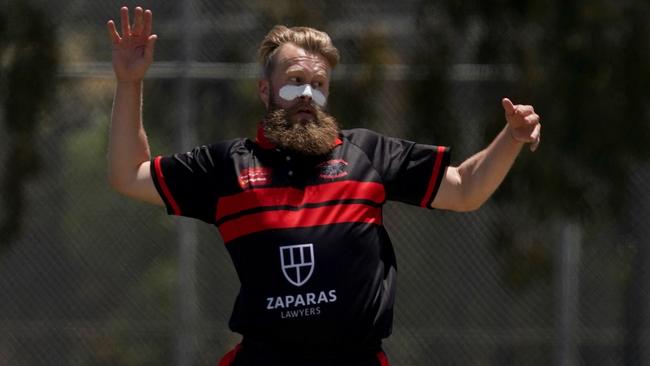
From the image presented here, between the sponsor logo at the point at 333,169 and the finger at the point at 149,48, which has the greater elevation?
the finger at the point at 149,48

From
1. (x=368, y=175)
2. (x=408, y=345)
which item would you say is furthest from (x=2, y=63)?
(x=368, y=175)

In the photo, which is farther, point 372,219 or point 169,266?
point 169,266

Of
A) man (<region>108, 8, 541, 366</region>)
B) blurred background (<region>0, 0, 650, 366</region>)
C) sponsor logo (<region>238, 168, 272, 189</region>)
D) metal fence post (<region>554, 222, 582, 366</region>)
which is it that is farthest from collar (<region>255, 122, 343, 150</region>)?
metal fence post (<region>554, 222, 582, 366</region>)

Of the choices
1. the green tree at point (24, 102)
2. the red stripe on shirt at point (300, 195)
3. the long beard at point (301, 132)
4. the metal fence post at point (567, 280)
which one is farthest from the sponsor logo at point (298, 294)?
the green tree at point (24, 102)

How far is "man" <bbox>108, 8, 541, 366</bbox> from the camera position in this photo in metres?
3.47

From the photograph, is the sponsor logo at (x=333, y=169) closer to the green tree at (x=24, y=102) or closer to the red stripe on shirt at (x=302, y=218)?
the red stripe on shirt at (x=302, y=218)

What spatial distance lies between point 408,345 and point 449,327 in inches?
10.8

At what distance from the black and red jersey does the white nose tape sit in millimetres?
153

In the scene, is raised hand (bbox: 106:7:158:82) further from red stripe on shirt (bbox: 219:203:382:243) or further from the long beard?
red stripe on shirt (bbox: 219:203:382:243)

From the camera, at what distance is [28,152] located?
7324 millimetres

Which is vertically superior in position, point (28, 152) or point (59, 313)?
point (28, 152)

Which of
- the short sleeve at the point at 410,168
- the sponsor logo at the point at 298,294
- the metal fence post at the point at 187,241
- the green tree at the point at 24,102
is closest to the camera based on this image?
the sponsor logo at the point at 298,294

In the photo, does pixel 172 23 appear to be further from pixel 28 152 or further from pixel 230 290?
pixel 230 290

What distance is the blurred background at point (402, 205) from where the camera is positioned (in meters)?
6.94
